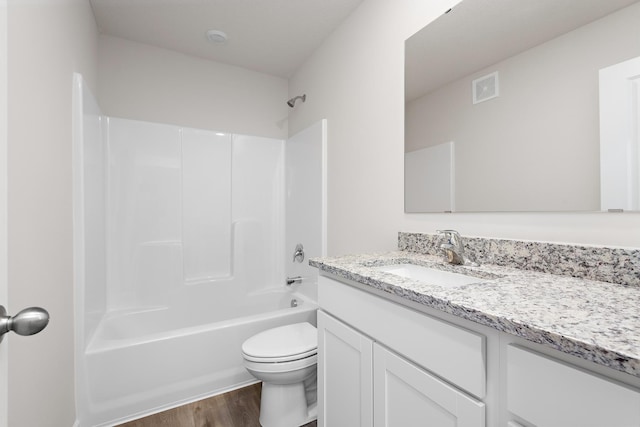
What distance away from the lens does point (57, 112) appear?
4.06ft

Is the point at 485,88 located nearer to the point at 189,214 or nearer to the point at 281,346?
the point at 281,346

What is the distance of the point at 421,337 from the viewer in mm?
753

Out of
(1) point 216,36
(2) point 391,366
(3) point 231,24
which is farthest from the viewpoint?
(1) point 216,36

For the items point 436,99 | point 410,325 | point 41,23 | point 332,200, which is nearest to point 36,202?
point 41,23

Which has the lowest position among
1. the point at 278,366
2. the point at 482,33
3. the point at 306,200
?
the point at 278,366

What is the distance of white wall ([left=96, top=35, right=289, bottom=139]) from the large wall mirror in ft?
5.56

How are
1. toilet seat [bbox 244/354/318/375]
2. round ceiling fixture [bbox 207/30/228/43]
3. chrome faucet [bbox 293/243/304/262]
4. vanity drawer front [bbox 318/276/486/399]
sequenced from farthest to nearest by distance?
chrome faucet [bbox 293/243/304/262] → round ceiling fixture [bbox 207/30/228/43] → toilet seat [bbox 244/354/318/375] → vanity drawer front [bbox 318/276/486/399]

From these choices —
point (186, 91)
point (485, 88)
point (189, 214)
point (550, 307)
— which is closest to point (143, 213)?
point (189, 214)

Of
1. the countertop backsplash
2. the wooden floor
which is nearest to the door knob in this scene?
the countertop backsplash

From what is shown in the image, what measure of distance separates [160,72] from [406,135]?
214 centimetres

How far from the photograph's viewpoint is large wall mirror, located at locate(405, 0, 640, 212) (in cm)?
86

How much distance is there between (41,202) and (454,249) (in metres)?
1.60

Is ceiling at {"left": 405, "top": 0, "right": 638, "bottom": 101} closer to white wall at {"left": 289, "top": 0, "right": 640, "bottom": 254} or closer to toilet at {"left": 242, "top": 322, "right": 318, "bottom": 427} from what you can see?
white wall at {"left": 289, "top": 0, "right": 640, "bottom": 254}

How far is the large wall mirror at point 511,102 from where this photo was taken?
859mm
